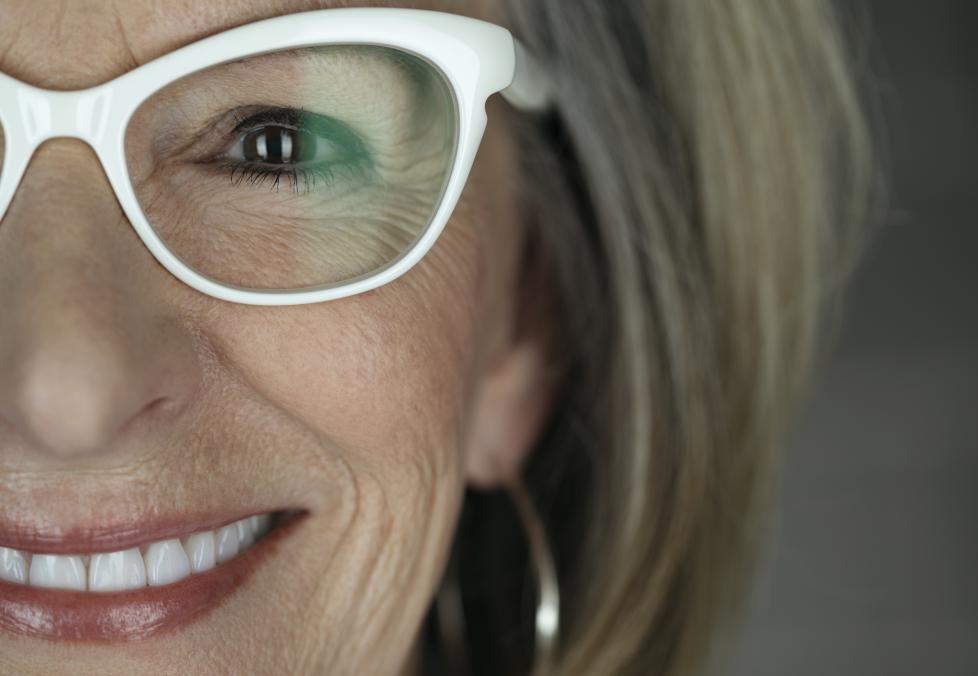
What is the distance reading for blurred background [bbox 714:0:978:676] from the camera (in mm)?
2793

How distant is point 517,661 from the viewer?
2.01 metres

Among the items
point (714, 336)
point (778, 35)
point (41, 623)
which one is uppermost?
point (778, 35)

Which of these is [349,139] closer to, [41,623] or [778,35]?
[41,623]

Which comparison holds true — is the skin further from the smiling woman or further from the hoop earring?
the hoop earring

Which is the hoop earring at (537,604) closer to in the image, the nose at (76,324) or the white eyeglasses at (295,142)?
the white eyeglasses at (295,142)

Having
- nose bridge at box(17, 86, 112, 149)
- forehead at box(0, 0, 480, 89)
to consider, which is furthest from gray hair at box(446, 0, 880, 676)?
nose bridge at box(17, 86, 112, 149)

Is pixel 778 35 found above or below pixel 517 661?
above

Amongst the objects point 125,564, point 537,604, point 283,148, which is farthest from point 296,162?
point 537,604

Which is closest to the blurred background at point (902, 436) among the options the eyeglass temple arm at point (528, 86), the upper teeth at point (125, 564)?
the eyeglass temple arm at point (528, 86)

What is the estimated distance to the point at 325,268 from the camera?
3.86 ft

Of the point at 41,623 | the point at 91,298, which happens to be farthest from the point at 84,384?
the point at 41,623

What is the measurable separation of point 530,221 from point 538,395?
28cm

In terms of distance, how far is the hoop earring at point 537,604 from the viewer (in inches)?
75.1

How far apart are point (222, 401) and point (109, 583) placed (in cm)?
21
